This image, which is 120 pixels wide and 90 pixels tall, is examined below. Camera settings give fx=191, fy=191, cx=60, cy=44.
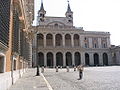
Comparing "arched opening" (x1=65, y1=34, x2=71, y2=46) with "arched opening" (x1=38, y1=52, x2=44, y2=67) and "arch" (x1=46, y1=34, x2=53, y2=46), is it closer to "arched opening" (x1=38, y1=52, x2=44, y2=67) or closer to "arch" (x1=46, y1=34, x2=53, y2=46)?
"arch" (x1=46, y1=34, x2=53, y2=46)

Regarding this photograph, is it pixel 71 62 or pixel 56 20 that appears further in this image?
pixel 56 20

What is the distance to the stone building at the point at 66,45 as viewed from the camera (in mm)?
62281

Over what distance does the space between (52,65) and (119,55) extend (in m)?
23.5

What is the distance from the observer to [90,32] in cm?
7000

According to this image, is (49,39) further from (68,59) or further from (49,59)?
(68,59)

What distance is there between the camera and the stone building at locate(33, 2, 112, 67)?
6228cm

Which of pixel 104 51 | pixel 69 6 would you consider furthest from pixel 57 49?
pixel 69 6

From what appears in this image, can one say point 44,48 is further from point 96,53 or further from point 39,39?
point 96,53

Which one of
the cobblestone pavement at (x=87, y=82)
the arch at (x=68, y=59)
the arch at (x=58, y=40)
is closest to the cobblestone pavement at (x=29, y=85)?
the cobblestone pavement at (x=87, y=82)

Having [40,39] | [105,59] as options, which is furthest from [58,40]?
[105,59]

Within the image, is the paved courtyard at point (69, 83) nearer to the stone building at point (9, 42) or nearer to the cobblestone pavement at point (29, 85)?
the cobblestone pavement at point (29, 85)

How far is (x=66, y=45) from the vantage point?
64.8 m

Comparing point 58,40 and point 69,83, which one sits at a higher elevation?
point 58,40

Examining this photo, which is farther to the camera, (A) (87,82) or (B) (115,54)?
(B) (115,54)
